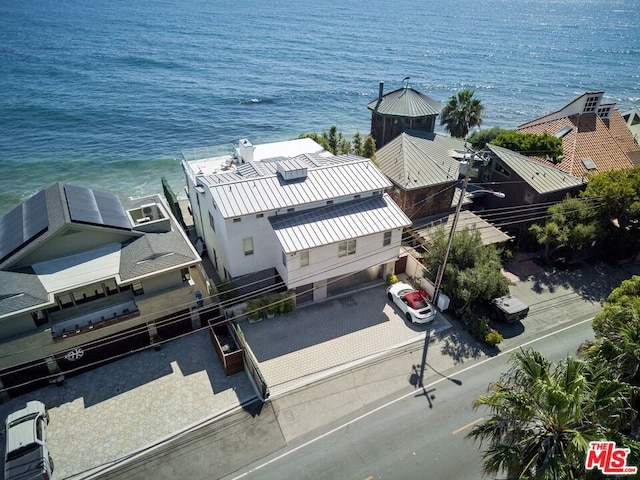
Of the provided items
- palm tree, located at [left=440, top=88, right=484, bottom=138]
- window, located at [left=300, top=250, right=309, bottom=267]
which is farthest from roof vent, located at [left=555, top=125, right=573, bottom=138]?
window, located at [left=300, top=250, right=309, bottom=267]

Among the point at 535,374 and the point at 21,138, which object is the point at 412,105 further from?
the point at 21,138

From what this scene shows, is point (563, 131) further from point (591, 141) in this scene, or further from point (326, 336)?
point (326, 336)

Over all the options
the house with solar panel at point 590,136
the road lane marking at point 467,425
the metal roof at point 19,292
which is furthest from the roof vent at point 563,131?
the metal roof at point 19,292

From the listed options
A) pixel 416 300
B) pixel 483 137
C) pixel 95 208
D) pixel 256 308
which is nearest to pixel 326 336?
pixel 256 308

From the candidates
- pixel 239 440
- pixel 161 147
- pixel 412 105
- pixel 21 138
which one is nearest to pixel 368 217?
pixel 239 440

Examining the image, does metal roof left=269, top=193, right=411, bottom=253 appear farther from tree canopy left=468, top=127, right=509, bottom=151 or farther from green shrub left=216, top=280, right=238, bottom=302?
tree canopy left=468, top=127, right=509, bottom=151
